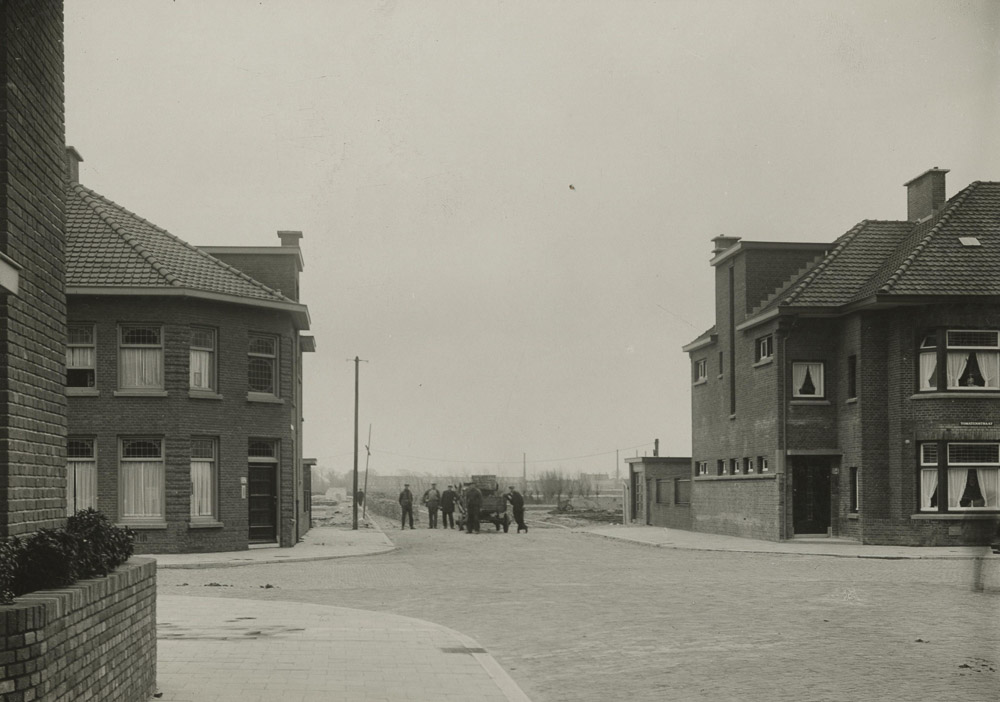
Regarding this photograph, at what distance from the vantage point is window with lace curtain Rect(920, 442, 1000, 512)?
29.8m

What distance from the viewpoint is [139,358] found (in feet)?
91.7

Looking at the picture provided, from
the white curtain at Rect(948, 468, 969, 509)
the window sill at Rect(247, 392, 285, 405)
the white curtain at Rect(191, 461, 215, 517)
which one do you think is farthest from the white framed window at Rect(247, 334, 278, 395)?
the white curtain at Rect(948, 468, 969, 509)

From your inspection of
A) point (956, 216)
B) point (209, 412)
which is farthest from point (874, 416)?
point (209, 412)

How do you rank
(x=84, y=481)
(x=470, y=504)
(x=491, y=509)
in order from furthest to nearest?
(x=491, y=509) < (x=470, y=504) < (x=84, y=481)

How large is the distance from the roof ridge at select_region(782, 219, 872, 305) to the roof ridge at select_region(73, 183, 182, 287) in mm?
16352

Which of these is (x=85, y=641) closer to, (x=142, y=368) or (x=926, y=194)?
(x=142, y=368)

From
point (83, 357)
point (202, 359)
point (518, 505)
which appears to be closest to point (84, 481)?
point (83, 357)

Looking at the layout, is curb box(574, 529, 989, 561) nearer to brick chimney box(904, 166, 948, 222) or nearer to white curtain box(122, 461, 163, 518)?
brick chimney box(904, 166, 948, 222)

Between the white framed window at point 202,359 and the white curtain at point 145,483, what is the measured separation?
6.90 ft

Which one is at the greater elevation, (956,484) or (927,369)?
(927,369)

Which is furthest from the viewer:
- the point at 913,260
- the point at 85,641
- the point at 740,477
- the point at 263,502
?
the point at 740,477

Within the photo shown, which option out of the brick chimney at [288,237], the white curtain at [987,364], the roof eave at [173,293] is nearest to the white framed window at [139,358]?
the roof eave at [173,293]

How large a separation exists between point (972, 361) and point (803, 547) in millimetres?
6259

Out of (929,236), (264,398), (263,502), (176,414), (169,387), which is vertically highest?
(929,236)
